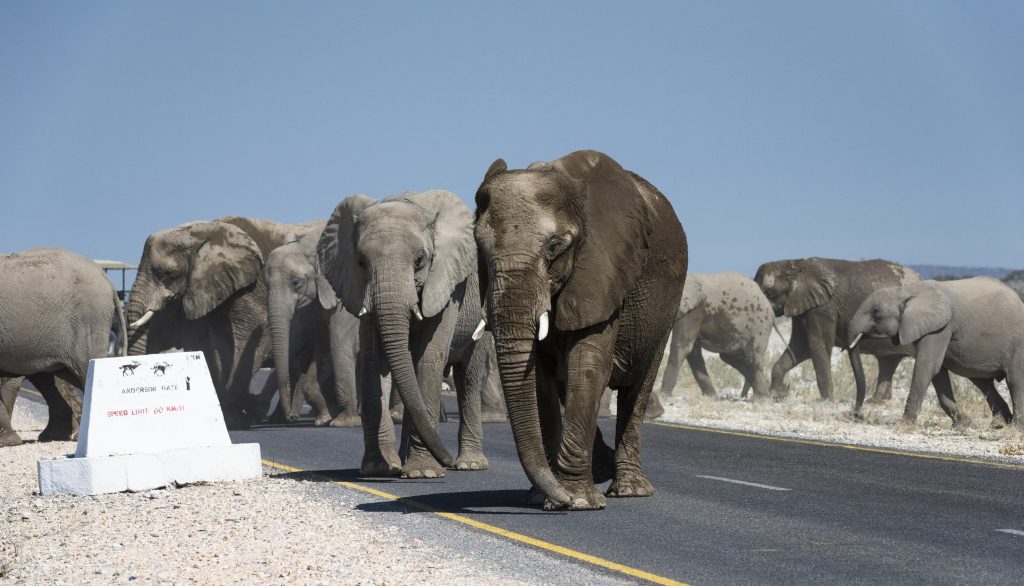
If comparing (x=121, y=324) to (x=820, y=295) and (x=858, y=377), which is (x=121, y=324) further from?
(x=820, y=295)

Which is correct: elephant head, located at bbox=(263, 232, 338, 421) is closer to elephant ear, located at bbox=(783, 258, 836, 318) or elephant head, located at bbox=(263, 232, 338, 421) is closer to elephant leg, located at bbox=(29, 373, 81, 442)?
elephant leg, located at bbox=(29, 373, 81, 442)

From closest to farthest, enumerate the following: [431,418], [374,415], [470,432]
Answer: [431,418]
[374,415]
[470,432]

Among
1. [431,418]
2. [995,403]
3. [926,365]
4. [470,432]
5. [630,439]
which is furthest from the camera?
[995,403]

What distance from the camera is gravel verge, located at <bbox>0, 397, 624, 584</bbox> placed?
820 cm

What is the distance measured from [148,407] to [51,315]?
557 cm

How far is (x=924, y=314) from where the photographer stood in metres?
21.9

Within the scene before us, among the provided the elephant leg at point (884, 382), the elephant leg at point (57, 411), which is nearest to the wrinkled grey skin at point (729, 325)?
the elephant leg at point (884, 382)

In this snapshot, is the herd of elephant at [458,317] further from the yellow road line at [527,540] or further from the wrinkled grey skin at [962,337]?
the yellow road line at [527,540]

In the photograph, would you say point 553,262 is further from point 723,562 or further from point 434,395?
point 434,395

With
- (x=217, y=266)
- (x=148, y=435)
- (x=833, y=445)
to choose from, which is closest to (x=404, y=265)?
(x=148, y=435)

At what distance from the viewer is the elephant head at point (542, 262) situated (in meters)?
9.66

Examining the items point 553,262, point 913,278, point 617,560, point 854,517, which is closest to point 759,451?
point 854,517

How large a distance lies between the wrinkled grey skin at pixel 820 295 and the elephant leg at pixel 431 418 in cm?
2045

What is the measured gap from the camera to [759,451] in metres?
17.0
